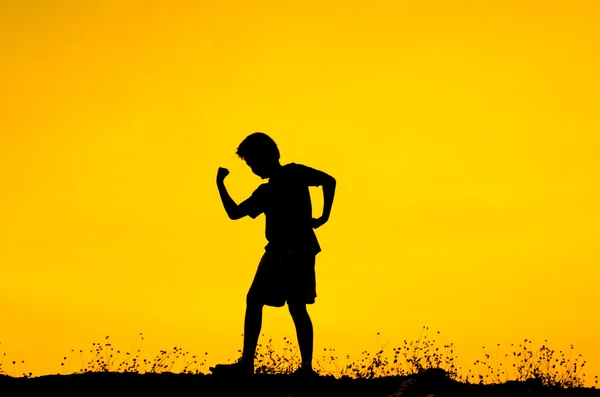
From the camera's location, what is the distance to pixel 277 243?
380 inches

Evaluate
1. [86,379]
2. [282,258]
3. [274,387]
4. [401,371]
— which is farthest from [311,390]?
[86,379]

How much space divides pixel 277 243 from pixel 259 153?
996 mm

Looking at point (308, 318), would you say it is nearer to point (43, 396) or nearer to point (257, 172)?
point (257, 172)

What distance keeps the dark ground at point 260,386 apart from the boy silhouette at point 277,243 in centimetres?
25

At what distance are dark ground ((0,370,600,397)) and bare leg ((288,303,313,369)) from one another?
0.25 m

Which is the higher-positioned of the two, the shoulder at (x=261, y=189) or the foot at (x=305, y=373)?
the shoulder at (x=261, y=189)

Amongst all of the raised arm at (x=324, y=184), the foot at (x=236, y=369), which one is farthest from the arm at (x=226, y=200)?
the foot at (x=236, y=369)

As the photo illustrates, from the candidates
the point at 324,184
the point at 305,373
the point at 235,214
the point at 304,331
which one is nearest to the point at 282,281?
the point at 304,331

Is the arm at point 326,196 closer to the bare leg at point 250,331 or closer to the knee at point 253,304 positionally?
the knee at point 253,304

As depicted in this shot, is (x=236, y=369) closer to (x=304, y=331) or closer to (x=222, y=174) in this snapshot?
(x=304, y=331)

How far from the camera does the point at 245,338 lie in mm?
9602

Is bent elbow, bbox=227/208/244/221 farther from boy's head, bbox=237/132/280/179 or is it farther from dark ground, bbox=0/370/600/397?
dark ground, bbox=0/370/600/397

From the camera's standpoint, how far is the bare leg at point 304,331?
375 inches

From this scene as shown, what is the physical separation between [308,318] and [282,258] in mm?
707
